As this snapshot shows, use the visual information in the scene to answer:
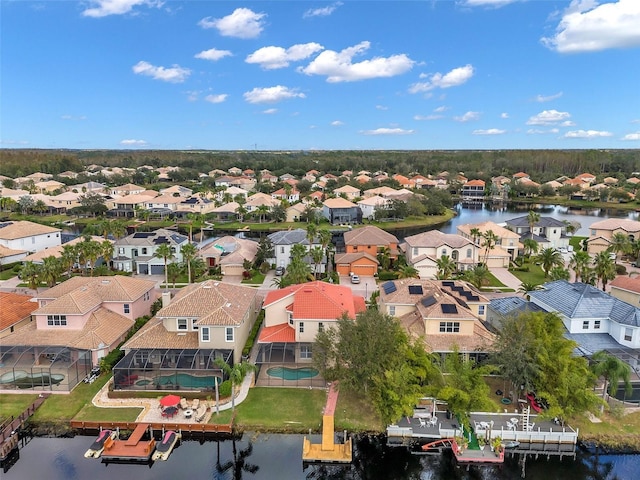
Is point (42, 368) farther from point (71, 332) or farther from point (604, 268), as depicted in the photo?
point (604, 268)

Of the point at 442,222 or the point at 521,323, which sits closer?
the point at 521,323

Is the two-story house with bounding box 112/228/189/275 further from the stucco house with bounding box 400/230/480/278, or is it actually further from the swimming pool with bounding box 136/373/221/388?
the stucco house with bounding box 400/230/480/278

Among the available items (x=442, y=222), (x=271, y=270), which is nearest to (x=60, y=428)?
(x=271, y=270)

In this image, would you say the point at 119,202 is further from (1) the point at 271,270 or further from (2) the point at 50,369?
(2) the point at 50,369

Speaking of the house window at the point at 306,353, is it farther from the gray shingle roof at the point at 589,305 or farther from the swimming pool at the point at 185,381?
the gray shingle roof at the point at 589,305

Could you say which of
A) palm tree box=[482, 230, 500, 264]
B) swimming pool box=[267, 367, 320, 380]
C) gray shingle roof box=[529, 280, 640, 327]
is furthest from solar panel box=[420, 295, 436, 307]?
palm tree box=[482, 230, 500, 264]
